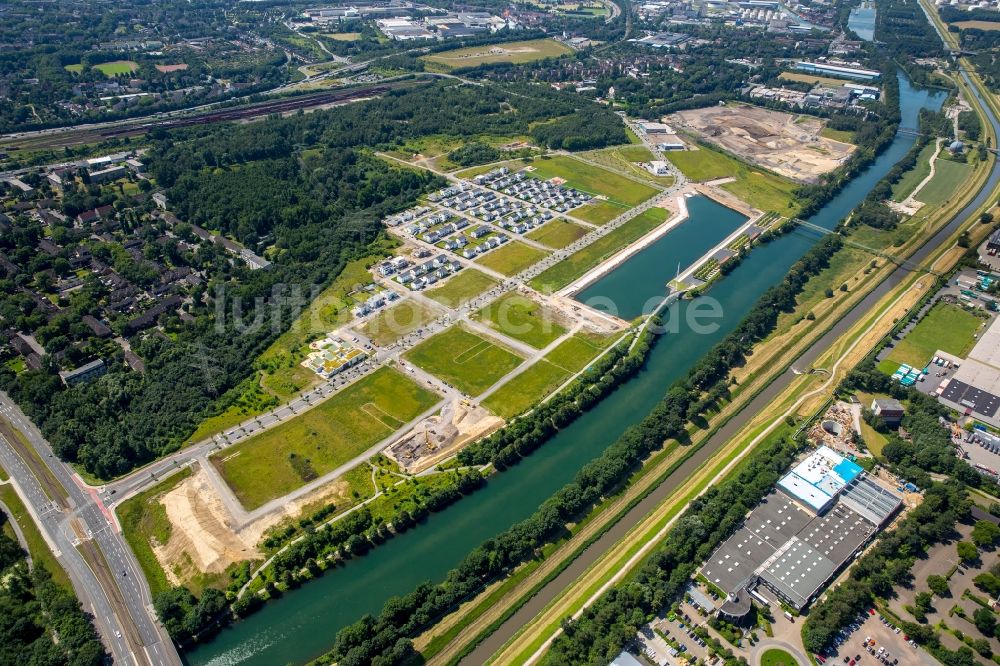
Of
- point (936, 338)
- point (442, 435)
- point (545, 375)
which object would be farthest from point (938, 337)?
point (442, 435)

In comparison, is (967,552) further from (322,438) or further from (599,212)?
(599,212)

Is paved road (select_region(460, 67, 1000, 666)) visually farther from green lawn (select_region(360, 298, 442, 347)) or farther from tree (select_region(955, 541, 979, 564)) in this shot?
green lawn (select_region(360, 298, 442, 347))

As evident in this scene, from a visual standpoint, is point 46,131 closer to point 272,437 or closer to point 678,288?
point 272,437

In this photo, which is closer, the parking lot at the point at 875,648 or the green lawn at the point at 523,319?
the parking lot at the point at 875,648

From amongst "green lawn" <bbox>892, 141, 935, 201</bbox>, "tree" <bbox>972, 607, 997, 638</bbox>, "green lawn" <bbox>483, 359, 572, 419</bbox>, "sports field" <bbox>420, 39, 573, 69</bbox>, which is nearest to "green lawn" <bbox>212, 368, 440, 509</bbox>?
"green lawn" <bbox>483, 359, 572, 419</bbox>

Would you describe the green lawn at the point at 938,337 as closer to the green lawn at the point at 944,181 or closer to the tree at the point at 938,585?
the tree at the point at 938,585

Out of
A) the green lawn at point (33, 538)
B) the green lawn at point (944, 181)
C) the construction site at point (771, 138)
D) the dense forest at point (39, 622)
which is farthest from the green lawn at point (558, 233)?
the dense forest at point (39, 622)
